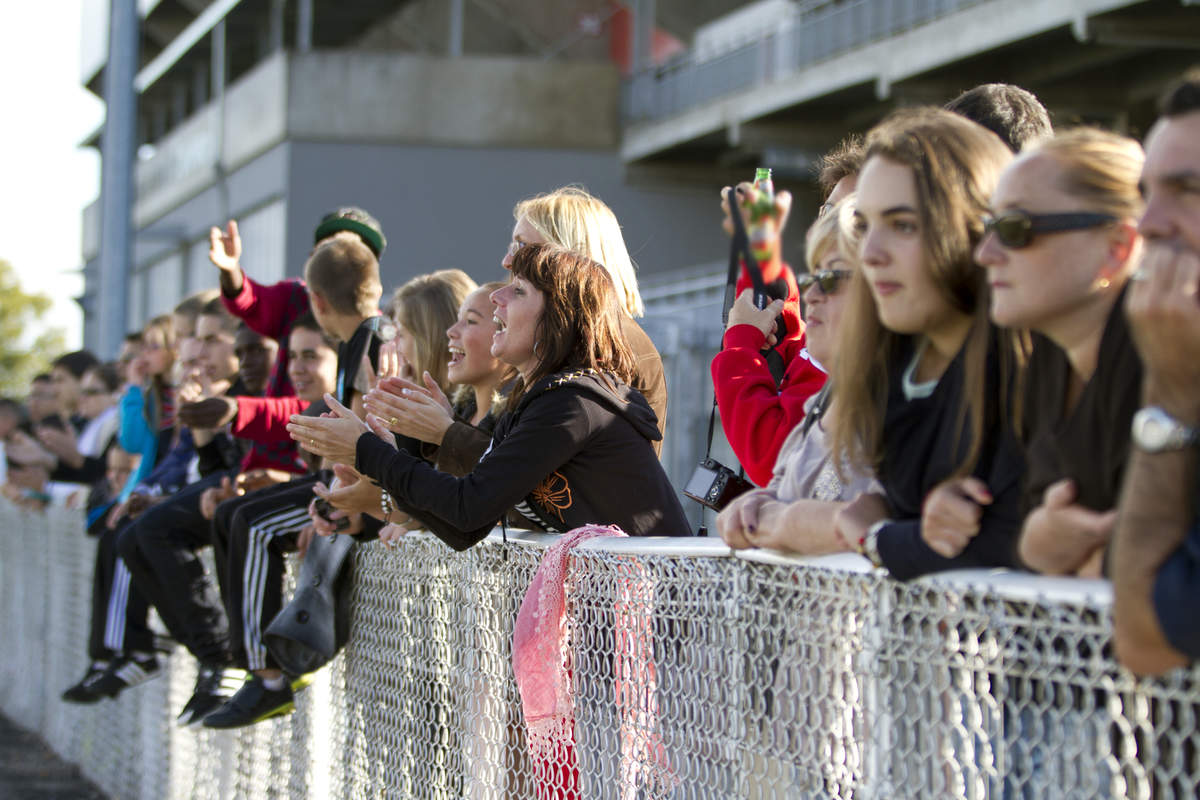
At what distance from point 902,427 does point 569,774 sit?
1250mm

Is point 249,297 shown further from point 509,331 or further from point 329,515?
point 509,331

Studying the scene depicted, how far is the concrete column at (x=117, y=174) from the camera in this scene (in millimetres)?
11008

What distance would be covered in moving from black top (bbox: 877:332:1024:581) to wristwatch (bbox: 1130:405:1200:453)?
356 millimetres

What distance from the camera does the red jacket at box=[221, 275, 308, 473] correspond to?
5.95 m

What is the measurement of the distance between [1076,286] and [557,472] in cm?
192

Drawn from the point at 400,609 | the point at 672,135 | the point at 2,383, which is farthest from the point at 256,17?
the point at 400,609

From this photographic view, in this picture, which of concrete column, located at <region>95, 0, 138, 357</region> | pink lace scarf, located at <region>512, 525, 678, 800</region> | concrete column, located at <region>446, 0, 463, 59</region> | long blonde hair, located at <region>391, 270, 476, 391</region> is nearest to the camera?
pink lace scarf, located at <region>512, 525, 678, 800</region>

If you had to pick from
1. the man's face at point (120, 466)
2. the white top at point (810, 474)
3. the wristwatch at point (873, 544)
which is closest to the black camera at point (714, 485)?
the white top at point (810, 474)

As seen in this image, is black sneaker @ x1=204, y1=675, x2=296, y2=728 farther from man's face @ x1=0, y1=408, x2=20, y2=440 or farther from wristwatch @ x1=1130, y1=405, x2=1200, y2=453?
man's face @ x1=0, y1=408, x2=20, y2=440

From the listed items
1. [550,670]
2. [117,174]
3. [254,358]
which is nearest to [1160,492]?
[550,670]

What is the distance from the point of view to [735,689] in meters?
2.75

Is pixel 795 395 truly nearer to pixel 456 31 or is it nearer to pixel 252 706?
pixel 252 706

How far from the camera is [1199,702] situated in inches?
71.6

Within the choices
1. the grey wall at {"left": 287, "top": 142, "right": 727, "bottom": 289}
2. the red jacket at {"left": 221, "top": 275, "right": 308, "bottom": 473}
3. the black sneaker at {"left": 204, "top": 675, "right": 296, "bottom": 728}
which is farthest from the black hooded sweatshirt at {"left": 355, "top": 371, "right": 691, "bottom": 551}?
the grey wall at {"left": 287, "top": 142, "right": 727, "bottom": 289}
